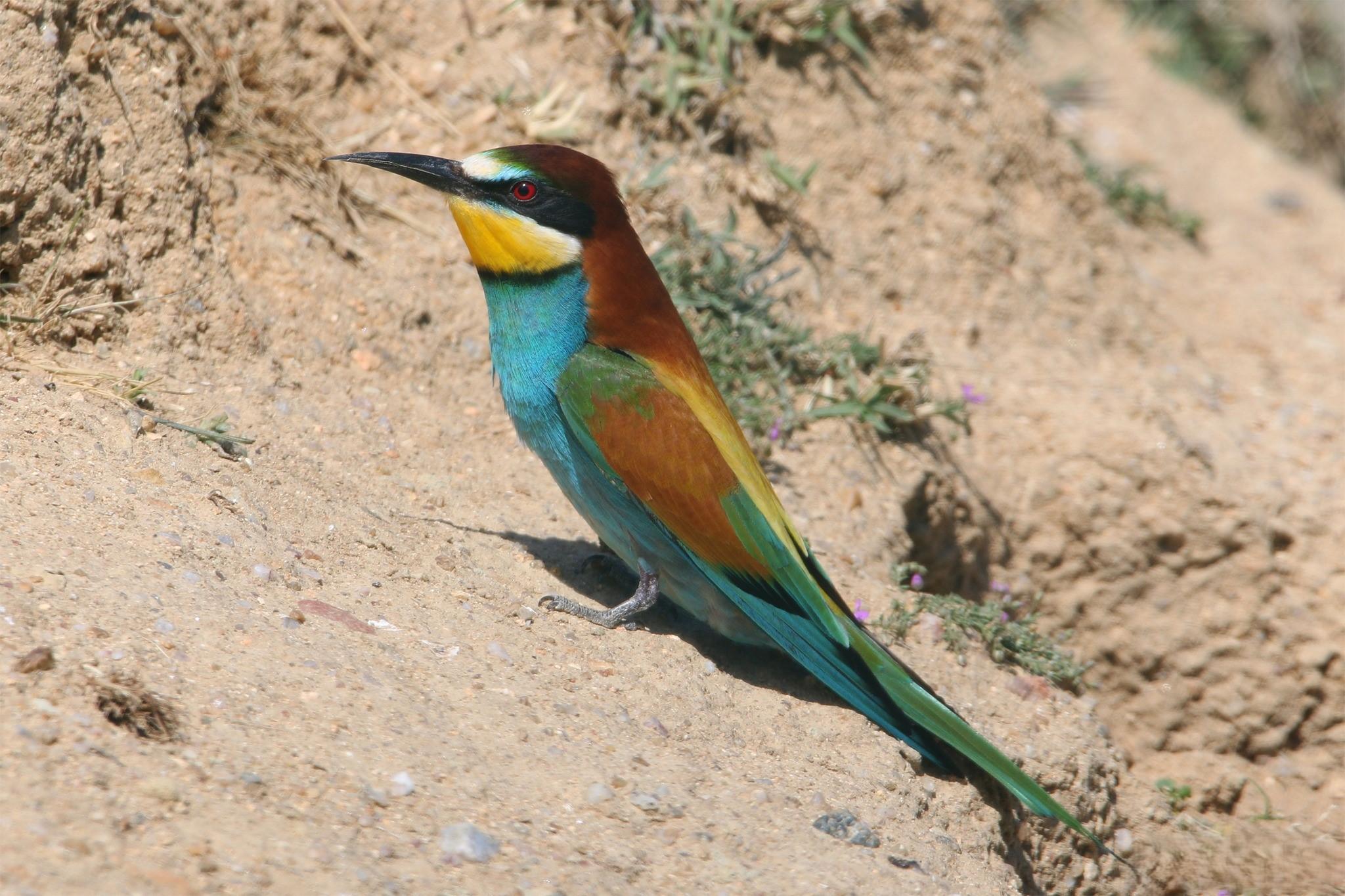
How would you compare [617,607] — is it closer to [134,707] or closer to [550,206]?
[550,206]

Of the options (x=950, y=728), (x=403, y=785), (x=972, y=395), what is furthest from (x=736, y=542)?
(x=972, y=395)

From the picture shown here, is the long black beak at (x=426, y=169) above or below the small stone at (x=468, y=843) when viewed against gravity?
above

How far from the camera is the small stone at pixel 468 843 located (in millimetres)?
2045

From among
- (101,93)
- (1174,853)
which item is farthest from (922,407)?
(101,93)

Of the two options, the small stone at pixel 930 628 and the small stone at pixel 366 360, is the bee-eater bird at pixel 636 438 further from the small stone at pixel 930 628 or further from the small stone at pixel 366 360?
the small stone at pixel 366 360

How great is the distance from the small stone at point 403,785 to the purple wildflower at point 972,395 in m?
2.53

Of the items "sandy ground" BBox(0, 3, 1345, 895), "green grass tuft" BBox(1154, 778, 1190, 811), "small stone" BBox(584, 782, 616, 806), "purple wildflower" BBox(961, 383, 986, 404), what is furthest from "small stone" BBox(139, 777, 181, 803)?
"purple wildflower" BBox(961, 383, 986, 404)

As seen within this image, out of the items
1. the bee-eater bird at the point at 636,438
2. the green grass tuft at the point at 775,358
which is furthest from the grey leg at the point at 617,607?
the green grass tuft at the point at 775,358

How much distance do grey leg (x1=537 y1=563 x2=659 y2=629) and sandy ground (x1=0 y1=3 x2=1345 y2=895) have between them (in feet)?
0.16

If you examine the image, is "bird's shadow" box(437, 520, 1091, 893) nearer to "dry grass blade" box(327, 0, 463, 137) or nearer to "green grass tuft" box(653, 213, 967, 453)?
"green grass tuft" box(653, 213, 967, 453)

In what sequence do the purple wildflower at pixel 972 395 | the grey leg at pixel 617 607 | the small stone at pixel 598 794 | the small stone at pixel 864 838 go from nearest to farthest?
the small stone at pixel 598 794 < the small stone at pixel 864 838 < the grey leg at pixel 617 607 < the purple wildflower at pixel 972 395

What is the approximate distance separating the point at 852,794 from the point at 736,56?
274 centimetres

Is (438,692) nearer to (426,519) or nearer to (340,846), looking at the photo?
(340,846)

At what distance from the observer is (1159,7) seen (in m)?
7.18
